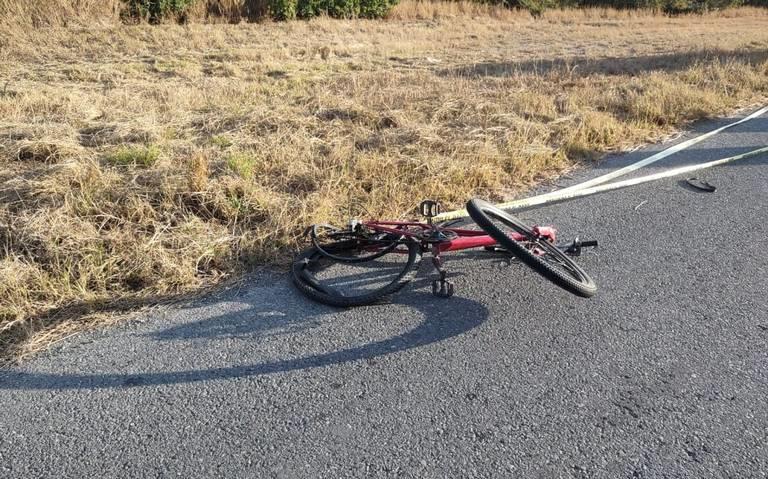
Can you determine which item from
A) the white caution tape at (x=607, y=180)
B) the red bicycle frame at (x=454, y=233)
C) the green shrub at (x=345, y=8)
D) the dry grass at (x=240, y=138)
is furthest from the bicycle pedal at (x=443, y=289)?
the green shrub at (x=345, y=8)

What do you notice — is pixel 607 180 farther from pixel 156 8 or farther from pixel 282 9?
pixel 282 9

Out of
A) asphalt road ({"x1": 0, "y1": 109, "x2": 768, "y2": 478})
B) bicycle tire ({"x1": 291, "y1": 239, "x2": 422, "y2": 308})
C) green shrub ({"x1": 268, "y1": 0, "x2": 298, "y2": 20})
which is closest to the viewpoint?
asphalt road ({"x1": 0, "y1": 109, "x2": 768, "y2": 478})

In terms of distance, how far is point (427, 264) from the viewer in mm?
3949

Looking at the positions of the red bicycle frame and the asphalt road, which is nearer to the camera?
the asphalt road

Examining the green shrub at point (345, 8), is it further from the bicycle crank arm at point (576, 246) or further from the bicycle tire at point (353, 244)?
the bicycle crank arm at point (576, 246)

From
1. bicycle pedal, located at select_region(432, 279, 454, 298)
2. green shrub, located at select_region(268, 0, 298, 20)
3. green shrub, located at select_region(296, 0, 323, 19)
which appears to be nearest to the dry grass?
bicycle pedal, located at select_region(432, 279, 454, 298)

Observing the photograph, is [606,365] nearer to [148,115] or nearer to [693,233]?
[693,233]

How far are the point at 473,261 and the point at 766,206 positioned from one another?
3149 millimetres

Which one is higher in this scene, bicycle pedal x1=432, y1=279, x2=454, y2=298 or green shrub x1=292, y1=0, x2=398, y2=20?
green shrub x1=292, y1=0, x2=398, y2=20

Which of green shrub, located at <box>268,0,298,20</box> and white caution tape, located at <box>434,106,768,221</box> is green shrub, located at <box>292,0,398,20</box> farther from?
white caution tape, located at <box>434,106,768,221</box>

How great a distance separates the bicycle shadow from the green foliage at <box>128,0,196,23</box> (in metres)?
16.3

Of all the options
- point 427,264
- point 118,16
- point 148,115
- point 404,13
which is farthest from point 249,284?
point 404,13

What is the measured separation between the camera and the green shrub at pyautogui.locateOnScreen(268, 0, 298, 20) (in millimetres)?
19812

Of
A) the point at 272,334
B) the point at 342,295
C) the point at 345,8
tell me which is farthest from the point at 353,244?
the point at 345,8
